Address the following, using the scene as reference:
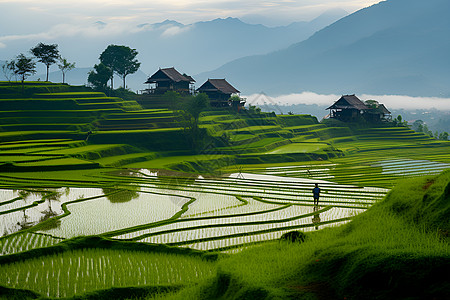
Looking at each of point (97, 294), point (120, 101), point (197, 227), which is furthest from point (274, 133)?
point (97, 294)

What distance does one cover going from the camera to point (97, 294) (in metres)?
8.45

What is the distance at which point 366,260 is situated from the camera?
246 inches

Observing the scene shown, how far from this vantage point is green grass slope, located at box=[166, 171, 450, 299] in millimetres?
5883

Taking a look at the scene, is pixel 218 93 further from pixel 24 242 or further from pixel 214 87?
pixel 24 242

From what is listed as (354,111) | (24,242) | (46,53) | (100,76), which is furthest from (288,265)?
(46,53)

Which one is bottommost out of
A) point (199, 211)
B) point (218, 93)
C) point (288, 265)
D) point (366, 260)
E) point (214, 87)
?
point (199, 211)

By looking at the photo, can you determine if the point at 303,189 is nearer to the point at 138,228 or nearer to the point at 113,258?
the point at 138,228

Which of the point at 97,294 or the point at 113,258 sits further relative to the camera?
the point at 113,258

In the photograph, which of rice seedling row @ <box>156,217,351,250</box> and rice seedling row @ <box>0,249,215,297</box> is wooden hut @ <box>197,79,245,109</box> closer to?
rice seedling row @ <box>156,217,351,250</box>

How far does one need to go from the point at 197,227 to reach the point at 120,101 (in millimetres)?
35550

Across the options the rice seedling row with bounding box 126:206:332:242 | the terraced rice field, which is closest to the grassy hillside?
the terraced rice field

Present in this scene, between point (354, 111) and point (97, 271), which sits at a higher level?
point (354, 111)

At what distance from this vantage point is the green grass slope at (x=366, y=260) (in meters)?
5.88

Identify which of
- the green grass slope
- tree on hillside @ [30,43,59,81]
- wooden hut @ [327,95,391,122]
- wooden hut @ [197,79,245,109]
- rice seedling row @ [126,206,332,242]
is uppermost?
tree on hillside @ [30,43,59,81]
